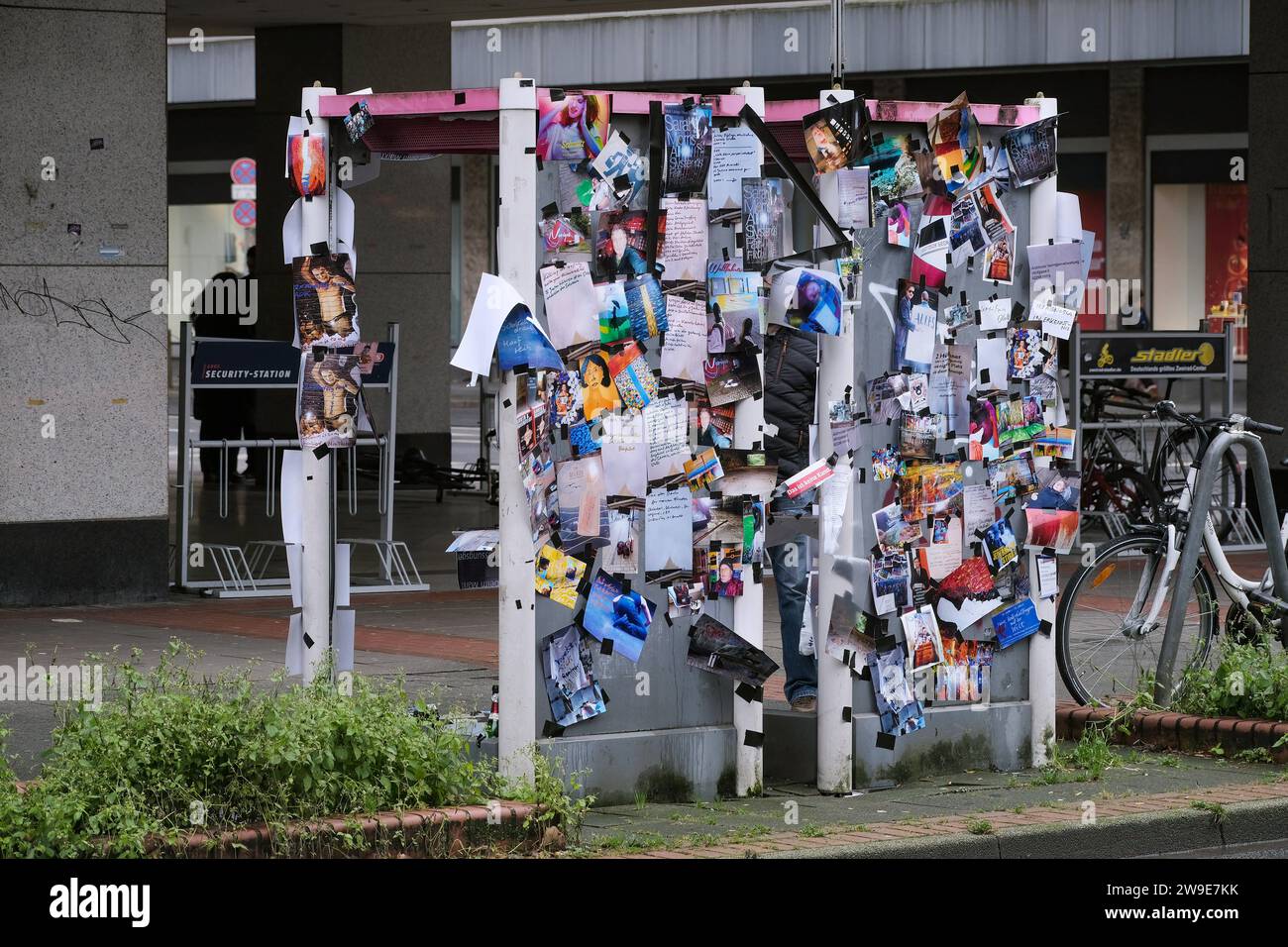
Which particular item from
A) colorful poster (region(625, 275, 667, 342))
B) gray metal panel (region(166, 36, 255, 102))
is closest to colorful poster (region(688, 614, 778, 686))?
colorful poster (region(625, 275, 667, 342))

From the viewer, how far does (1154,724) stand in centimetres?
866

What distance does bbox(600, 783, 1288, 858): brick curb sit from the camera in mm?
6496

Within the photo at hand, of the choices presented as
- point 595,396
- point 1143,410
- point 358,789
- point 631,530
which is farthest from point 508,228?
point 1143,410

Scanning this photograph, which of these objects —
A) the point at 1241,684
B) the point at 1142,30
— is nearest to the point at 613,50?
the point at 1142,30

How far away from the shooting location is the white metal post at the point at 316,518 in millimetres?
7320

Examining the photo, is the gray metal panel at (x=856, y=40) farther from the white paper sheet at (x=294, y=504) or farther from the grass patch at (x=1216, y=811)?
the white paper sheet at (x=294, y=504)

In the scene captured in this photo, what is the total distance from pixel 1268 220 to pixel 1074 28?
1656 centimetres

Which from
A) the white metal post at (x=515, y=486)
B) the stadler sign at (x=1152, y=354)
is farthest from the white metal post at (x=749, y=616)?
the stadler sign at (x=1152, y=354)

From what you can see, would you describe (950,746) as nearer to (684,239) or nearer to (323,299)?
(684,239)
